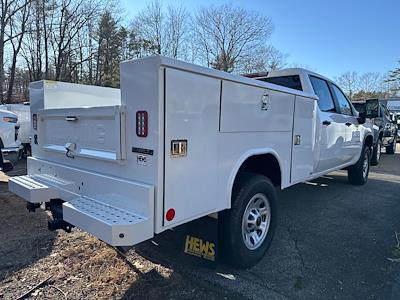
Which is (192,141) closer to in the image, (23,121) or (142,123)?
(142,123)

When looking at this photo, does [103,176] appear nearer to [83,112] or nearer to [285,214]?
[83,112]

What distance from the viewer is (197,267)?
3.26 metres

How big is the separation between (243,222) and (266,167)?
84cm

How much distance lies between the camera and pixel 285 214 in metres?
5.11

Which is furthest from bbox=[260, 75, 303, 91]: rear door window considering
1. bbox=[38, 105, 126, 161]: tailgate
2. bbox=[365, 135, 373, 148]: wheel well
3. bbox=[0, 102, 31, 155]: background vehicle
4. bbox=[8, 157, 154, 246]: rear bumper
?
bbox=[0, 102, 31, 155]: background vehicle

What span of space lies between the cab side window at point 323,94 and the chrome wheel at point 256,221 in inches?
82.9

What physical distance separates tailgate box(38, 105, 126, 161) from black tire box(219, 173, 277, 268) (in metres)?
1.15

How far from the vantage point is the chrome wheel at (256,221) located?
3234 mm

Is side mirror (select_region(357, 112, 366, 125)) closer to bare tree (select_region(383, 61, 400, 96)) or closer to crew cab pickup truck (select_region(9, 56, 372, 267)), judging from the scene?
crew cab pickup truck (select_region(9, 56, 372, 267))

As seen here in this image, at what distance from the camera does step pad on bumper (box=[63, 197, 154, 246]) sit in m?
2.15

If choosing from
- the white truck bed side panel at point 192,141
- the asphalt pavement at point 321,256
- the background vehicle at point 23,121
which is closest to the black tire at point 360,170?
the asphalt pavement at point 321,256

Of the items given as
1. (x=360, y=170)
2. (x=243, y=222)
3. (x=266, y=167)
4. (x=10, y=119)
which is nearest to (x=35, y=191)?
(x=243, y=222)

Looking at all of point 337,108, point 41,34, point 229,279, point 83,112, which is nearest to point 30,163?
point 83,112

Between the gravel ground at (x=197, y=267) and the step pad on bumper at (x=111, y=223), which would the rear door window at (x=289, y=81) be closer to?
the gravel ground at (x=197, y=267)
